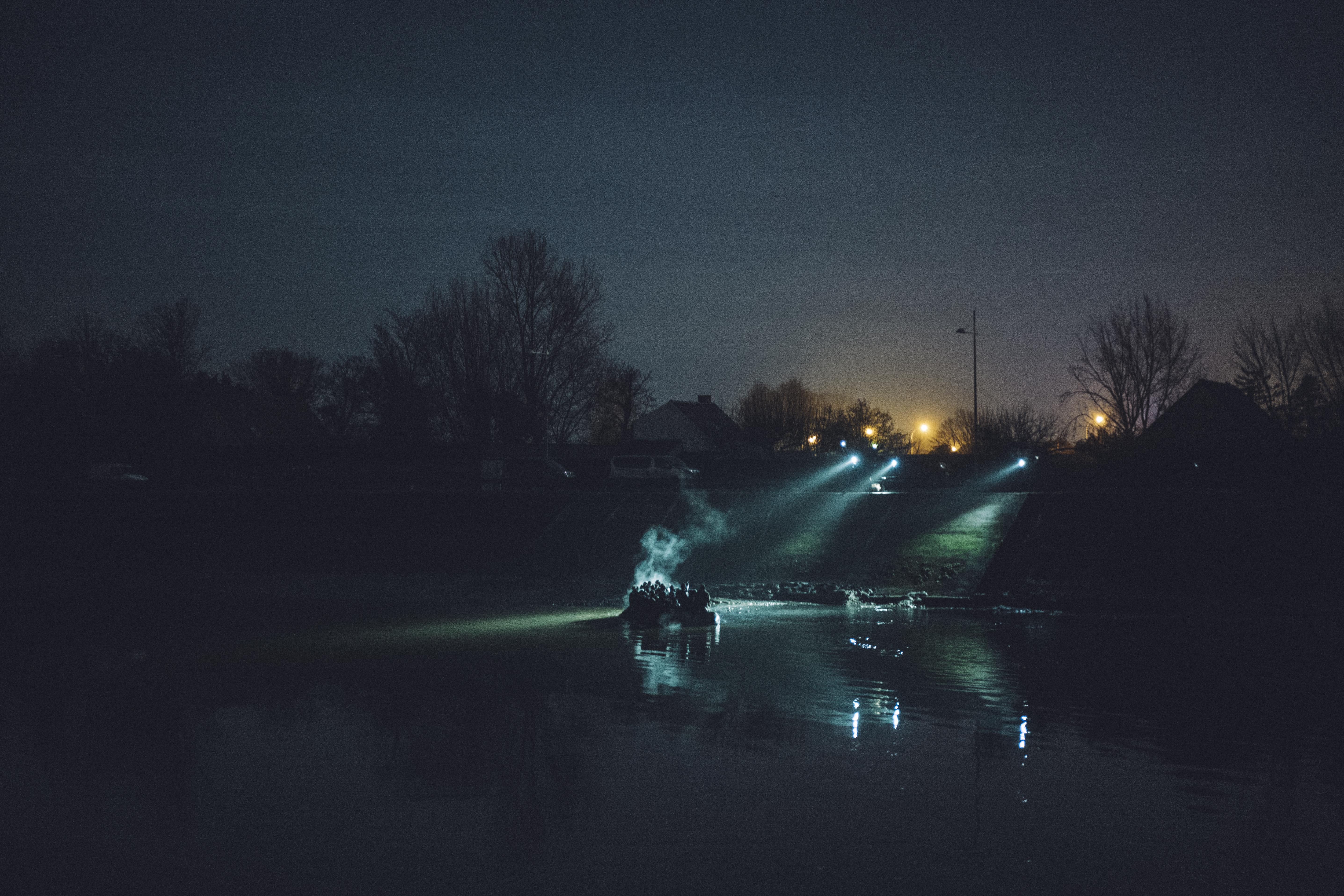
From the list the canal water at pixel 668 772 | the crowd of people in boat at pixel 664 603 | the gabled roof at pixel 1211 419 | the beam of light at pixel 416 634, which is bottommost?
the canal water at pixel 668 772

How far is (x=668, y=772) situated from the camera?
11.1m

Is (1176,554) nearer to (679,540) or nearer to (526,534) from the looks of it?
(679,540)

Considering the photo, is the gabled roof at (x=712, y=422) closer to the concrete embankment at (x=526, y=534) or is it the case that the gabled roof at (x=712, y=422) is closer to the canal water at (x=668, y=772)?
the concrete embankment at (x=526, y=534)

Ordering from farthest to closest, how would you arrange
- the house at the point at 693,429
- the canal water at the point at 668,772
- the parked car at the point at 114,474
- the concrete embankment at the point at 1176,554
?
the house at the point at 693,429 → the parked car at the point at 114,474 → the concrete embankment at the point at 1176,554 → the canal water at the point at 668,772

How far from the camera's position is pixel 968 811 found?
9.77 m

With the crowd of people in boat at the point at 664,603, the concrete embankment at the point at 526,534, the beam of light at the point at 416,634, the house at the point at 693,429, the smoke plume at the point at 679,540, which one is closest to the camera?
the beam of light at the point at 416,634

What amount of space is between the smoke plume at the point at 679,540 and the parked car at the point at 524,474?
9746 mm

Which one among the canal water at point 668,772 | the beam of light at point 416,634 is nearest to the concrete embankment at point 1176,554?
the canal water at point 668,772

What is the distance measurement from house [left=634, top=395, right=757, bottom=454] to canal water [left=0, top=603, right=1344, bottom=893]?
277ft

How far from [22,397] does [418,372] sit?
25.9 m

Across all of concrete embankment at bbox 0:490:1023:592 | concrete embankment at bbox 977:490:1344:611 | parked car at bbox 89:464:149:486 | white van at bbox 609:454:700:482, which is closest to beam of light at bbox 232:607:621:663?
concrete embankment at bbox 0:490:1023:592

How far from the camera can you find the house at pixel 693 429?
10450 centimetres

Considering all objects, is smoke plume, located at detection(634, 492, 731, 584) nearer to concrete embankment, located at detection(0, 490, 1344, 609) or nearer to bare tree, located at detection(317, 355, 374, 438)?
concrete embankment, located at detection(0, 490, 1344, 609)

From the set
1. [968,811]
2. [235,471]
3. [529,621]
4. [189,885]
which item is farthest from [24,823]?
[235,471]
